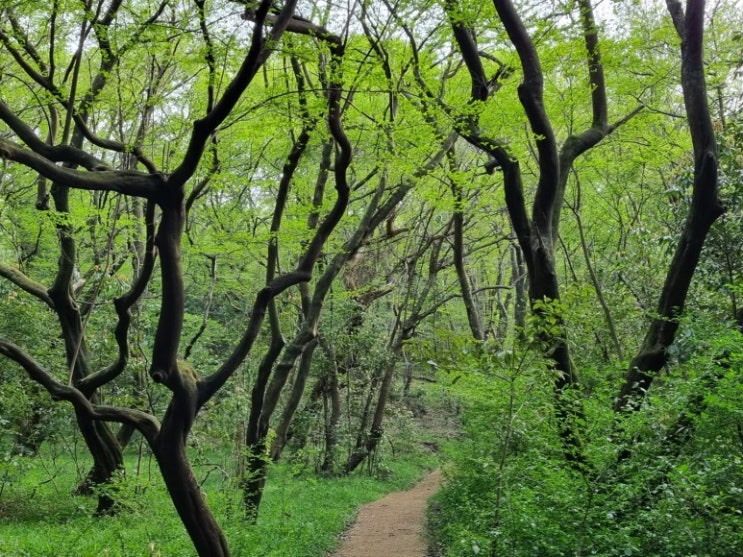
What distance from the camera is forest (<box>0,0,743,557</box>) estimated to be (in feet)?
15.6

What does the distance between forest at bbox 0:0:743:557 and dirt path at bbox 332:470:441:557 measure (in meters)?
0.36

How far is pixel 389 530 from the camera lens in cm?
1027

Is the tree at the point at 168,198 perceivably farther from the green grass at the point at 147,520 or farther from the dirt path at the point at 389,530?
the dirt path at the point at 389,530

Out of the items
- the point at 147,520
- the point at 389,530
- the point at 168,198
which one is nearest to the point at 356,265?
the point at 389,530

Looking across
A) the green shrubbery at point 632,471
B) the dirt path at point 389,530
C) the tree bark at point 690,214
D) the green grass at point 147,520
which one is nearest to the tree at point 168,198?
the green grass at point 147,520

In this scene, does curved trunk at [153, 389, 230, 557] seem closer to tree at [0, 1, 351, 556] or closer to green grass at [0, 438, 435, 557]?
tree at [0, 1, 351, 556]

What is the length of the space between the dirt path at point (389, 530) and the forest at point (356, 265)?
36 centimetres

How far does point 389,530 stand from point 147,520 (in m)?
4.82

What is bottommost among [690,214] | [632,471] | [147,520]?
[147,520]

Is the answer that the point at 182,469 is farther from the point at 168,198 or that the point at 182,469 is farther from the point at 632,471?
the point at 632,471

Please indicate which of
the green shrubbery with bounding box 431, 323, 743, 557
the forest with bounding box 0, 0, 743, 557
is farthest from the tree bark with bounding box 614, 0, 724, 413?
the green shrubbery with bounding box 431, 323, 743, 557

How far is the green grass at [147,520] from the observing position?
660 centimetres

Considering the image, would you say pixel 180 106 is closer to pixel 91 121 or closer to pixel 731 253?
pixel 91 121

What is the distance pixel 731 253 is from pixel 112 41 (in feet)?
23.5
